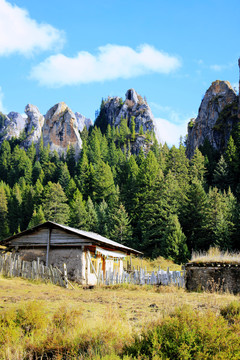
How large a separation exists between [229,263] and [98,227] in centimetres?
3582

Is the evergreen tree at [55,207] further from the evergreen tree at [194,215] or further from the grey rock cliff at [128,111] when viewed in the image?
the grey rock cliff at [128,111]

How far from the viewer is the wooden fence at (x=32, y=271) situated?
19.2 metres

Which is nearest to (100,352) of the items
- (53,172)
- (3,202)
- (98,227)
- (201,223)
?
(201,223)

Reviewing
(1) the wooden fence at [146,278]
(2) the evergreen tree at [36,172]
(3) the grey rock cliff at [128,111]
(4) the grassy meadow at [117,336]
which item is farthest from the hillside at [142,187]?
(4) the grassy meadow at [117,336]

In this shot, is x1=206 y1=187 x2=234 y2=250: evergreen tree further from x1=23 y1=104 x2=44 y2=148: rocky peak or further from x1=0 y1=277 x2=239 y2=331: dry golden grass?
x1=23 y1=104 x2=44 y2=148: rocky peak

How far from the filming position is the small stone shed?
857 inches

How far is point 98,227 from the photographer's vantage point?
2085 inches

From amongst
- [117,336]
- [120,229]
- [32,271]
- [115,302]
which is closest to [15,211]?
[120,229]

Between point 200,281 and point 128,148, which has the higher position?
point 128,148

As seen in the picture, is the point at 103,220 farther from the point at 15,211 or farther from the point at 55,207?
the point at 15,211

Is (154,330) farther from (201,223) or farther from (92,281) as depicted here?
(201,223)

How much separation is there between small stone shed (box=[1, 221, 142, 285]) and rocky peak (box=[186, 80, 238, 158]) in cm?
6631

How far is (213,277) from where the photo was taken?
1881 cm

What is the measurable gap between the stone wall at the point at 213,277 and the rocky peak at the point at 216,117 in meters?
67.1
